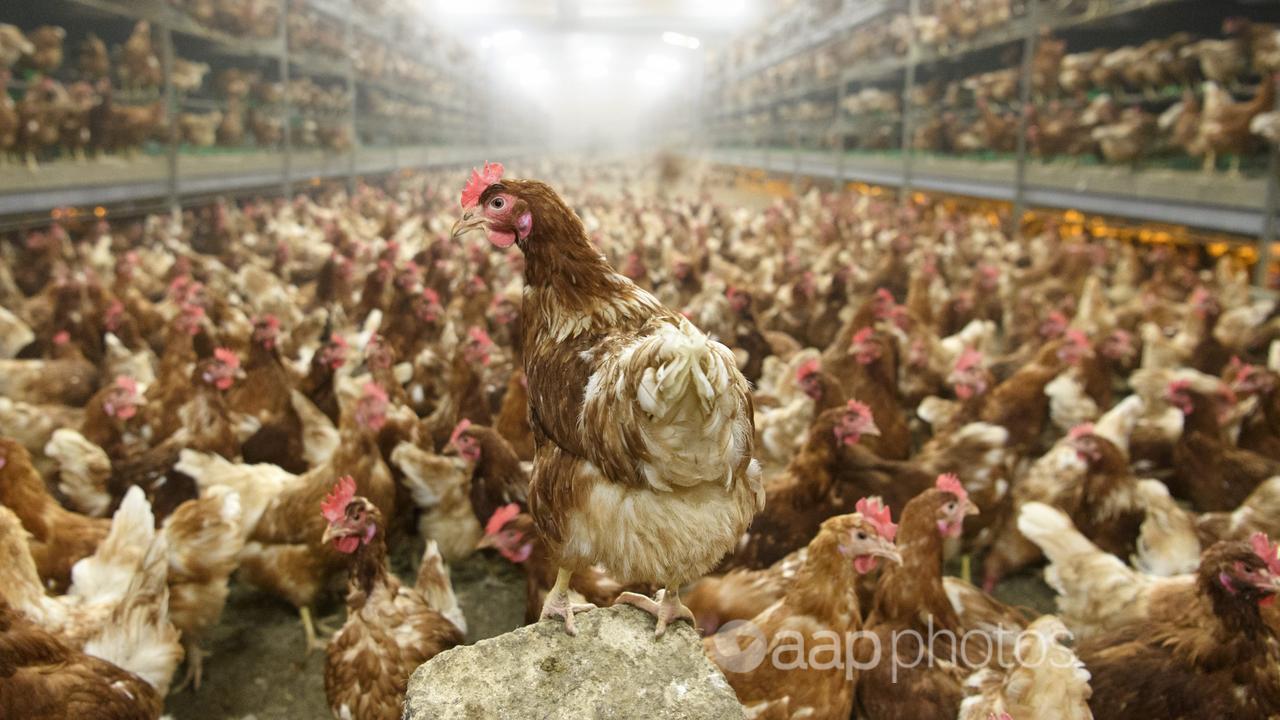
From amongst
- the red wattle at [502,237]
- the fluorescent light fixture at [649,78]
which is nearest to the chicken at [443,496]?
the red wattle at [502,237]

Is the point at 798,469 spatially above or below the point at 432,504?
above

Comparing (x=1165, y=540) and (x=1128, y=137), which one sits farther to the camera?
(x=1128, y=137)

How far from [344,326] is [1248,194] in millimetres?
7496

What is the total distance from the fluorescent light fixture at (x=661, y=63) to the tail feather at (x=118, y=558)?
124ft

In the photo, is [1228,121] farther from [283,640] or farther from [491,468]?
[283,640]

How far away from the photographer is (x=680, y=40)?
34.0m

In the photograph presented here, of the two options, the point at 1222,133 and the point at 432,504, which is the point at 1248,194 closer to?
the point at 1222,133

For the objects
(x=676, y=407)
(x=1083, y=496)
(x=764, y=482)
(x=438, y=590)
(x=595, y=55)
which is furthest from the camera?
(x=595, y=55)

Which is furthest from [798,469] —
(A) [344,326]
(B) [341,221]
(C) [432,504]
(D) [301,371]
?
(B) [341,221]

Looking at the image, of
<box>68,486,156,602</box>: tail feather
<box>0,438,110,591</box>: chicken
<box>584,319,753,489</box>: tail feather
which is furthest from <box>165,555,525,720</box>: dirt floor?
<box>584,319,753,489</box>: tail feather

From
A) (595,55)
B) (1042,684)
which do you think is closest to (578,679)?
(1042,684)

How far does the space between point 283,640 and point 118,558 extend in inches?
30.2

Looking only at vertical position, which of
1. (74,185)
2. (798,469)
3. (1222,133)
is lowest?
(798,469)

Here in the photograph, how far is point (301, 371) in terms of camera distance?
4.56 meters
